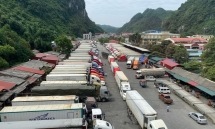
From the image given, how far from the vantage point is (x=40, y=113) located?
1423 cm

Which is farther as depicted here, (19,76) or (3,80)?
(19,76)

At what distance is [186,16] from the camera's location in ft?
411

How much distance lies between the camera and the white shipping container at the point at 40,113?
13.9 meters

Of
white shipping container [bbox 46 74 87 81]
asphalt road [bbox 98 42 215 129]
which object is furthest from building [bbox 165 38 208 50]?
white shipping container [bbox 46 74 87 81]

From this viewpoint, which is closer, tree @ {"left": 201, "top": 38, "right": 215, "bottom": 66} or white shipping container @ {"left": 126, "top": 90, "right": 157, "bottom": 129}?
white shipping container @ {"left": 126, "top": 90, "right": 157, "bottom": 129}

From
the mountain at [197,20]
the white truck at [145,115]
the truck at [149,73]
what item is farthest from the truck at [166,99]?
the mountain at [197,20]

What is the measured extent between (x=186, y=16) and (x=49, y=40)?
10149 centimetres

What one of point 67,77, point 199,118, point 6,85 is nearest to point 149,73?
point 67,77

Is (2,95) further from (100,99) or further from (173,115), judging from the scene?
(173,115)

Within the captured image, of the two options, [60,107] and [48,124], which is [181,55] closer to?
[60,107]

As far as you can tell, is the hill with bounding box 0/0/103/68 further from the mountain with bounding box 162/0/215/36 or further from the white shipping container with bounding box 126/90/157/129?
the mountain with bounding box 162/0/215/36

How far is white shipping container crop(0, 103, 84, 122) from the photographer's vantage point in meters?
13.9

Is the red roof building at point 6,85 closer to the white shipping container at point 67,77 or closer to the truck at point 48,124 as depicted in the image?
the white shipping container at point 67,77

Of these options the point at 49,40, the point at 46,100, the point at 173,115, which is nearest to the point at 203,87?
the point at 173,115
